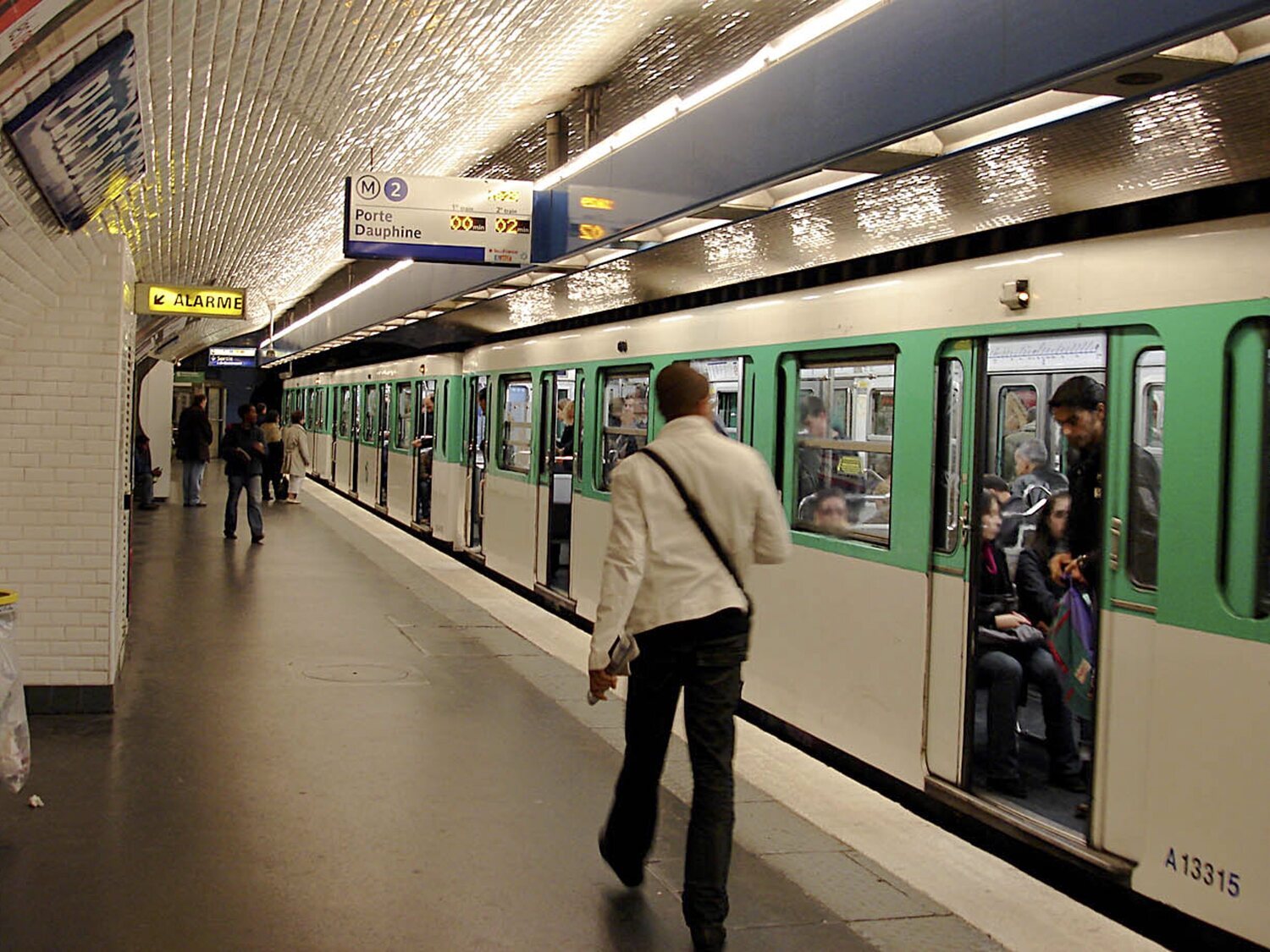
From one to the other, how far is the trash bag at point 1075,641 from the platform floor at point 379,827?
109cm

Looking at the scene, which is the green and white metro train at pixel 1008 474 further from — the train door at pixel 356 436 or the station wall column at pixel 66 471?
the train door at pixel 356 436

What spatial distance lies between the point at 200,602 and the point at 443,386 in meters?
5.95

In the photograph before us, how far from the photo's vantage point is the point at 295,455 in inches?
818

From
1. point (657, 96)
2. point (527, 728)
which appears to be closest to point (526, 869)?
point (527, 728)

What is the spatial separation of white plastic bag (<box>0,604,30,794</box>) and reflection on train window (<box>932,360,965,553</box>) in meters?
3.52

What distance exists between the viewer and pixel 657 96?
24.5ft

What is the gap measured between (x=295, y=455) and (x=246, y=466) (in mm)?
5991

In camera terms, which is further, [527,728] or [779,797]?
[527,728]

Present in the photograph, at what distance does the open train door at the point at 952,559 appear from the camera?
207 inches

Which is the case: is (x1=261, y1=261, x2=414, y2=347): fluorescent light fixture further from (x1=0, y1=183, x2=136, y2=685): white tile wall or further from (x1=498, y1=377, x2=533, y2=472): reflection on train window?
(x1=0, y1=183, x2=136, y2=685): white tile wall

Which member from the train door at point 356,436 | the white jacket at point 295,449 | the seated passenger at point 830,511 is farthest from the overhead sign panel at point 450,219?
the train door at point 356,436

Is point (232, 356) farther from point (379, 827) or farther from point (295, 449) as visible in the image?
point (379, 827)

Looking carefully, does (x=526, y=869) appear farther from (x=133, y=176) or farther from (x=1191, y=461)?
(x=133, y=176)

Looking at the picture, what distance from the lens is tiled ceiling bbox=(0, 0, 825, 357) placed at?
5012mm
